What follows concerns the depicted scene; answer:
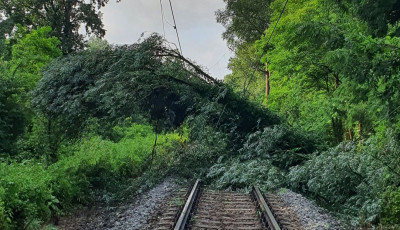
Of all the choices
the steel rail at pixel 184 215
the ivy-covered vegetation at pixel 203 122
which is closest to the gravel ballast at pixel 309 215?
the ivy-covered vegetation at pixel 203 122

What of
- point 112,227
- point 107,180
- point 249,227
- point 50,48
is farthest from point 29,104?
point 249,227

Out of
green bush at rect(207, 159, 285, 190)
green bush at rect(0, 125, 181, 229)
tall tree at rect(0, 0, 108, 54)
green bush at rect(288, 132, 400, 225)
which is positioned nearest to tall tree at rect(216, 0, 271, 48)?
tall tree at rect(0, 0, 108, 54)

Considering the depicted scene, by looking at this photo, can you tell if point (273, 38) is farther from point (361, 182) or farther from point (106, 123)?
point (361, 182)

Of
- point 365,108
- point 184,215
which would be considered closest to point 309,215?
point 184,215

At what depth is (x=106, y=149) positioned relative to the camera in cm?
1524

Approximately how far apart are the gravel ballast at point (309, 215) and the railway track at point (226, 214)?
8.7 inches

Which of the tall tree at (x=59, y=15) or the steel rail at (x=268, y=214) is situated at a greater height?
the tall tree at (x=59, y=15)

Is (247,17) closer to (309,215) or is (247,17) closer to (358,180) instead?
(358,180)

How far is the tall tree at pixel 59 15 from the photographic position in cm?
3406

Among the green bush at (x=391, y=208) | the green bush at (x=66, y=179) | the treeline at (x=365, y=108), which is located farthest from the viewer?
the treeline at (x=365, y=108)

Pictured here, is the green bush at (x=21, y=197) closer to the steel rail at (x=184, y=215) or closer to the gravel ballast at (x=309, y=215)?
the steel rail at (x=184, y=215)

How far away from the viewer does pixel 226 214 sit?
27.8 feet

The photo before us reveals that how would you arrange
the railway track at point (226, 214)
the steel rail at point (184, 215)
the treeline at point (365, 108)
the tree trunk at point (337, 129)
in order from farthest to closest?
the tree trunk at point (337, 129), the treeline at point (365, 108), the railway track at point (226, 214), the steel rail at point (184, 215)

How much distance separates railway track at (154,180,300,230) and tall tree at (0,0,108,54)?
89.4 feet
